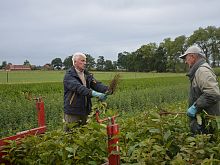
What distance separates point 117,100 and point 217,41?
7425 centimetres

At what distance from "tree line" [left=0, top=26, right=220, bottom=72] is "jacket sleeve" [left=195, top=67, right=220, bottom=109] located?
71552 millimetres

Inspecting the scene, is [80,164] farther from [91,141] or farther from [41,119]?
[41,119]

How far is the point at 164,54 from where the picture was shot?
90.4 m

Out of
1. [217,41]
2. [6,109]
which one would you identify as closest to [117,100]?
[6,109]

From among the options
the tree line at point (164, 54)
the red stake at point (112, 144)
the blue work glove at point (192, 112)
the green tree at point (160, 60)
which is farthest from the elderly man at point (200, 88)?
the green tree at point (160, 60)

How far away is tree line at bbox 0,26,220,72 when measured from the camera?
80044 millimetres

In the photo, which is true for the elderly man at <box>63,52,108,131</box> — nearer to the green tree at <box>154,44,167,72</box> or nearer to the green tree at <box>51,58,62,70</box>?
the green tree at <box>51,58,62,70</box>

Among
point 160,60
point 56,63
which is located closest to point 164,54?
point 160,60

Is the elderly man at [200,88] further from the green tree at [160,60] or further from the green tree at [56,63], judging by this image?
the green tree at [160,60]

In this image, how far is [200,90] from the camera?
3.94 metres

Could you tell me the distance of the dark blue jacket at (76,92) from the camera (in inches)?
199

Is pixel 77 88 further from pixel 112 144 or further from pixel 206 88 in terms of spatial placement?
pixel 112 144

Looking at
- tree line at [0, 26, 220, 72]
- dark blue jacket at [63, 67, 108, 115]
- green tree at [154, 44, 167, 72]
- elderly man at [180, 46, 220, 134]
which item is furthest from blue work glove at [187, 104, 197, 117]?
green tree at [154, 44, 167, 72]

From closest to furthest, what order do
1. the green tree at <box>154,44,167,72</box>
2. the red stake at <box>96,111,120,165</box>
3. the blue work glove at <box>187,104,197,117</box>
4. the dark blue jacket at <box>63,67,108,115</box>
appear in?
the red stake at <box>96,111,120,165</box> → the blue work glove at <box>187,104,197,117</box> → the dark blue jacket at <box>63,67,108,115</box> → the green tree at <box>154,44,167,72</box>
